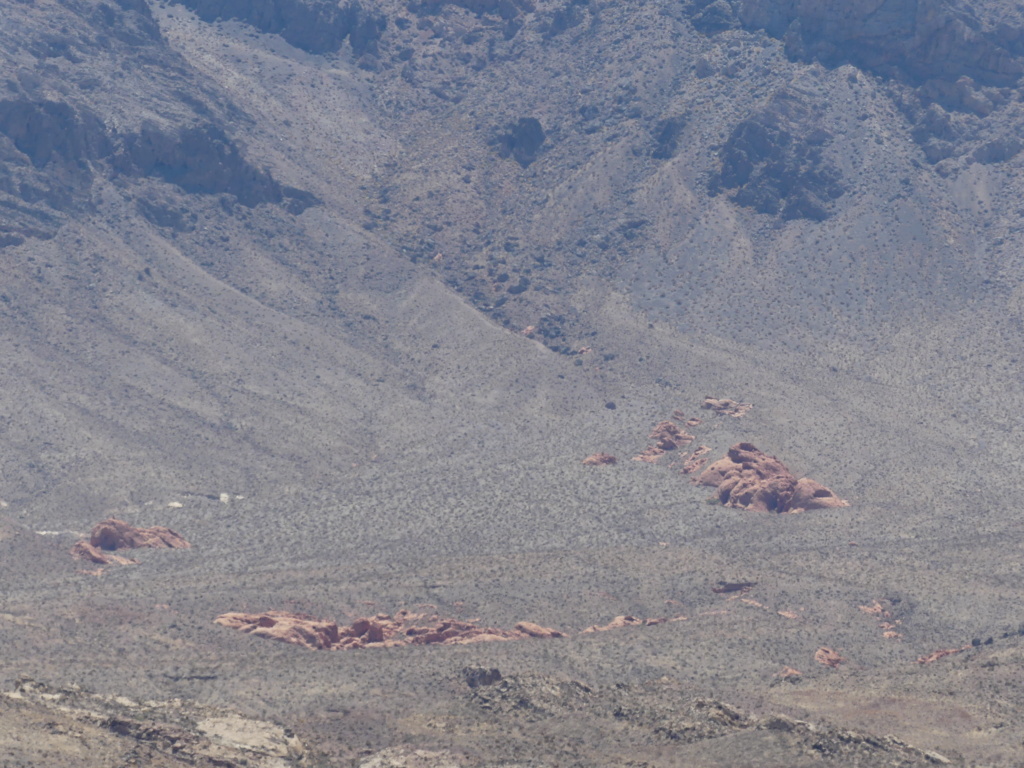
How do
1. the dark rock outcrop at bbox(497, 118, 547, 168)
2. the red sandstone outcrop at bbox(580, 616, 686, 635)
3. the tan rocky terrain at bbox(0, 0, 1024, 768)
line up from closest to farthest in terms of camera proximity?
the tan rocky terrain at bbox(0, 0, 1024, 768), the red sandstone outcrop at bbox(580, 616, 686, 635), the dark rock outcrop at bbox(497, 118, 547, 168)

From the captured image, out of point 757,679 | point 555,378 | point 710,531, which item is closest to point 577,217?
point 555,378

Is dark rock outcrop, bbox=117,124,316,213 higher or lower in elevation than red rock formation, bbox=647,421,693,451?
higher

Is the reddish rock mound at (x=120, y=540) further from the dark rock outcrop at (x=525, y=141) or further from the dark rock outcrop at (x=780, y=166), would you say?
the dark rock outcrop at (x=525, y=141)

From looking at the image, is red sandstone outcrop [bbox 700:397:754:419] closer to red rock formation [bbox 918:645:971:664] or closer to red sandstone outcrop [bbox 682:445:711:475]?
red sandstone outcrop [bbox 682:445:711:475]

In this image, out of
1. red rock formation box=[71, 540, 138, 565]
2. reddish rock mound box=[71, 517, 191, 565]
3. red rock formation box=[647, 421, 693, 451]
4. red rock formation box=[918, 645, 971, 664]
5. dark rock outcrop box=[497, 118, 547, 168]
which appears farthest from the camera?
dark rock outcrop box=[497, 118, 547, 168]

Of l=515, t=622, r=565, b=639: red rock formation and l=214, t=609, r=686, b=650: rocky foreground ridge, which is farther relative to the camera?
l=515, t=622, r=565, b=639: red rock formation

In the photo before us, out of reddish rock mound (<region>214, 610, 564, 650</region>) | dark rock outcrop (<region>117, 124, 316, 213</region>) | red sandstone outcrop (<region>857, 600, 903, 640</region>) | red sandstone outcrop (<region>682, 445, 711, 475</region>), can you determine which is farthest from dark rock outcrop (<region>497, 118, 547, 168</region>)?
reddish rock mound (<region>214, 610, 564, 650</region>)

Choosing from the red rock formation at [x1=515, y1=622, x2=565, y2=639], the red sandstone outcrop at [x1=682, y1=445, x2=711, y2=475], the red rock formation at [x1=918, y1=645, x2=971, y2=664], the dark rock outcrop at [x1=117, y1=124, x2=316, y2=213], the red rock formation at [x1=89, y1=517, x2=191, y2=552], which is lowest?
the red rock formation at [x1=89, y1=517, x2=191, y2=552]

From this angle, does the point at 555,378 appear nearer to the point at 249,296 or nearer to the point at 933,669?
the point at 249,296
